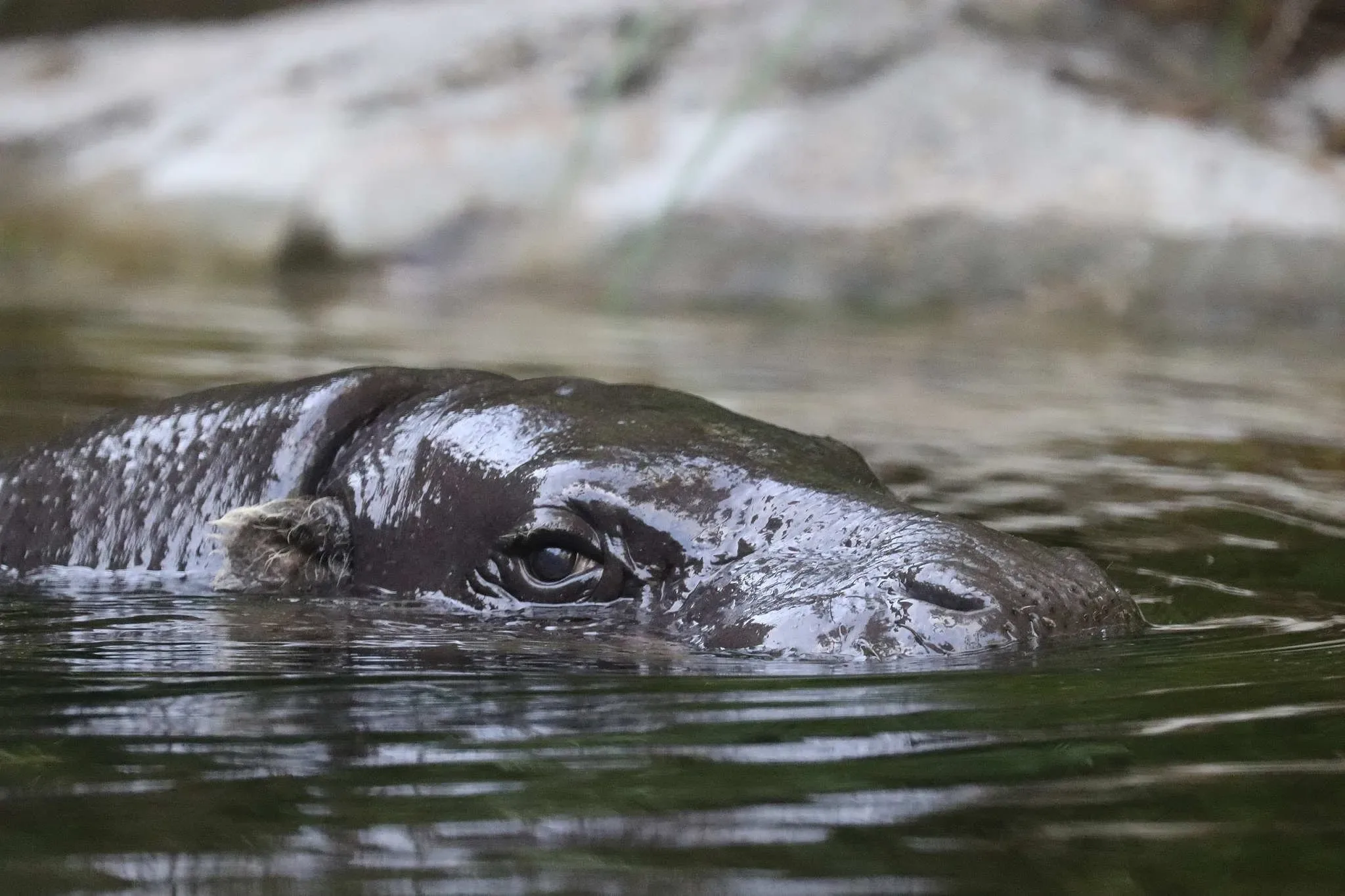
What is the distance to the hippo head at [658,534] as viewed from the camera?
11.2 feet

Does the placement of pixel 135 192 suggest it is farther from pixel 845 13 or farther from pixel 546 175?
pixel 845 13

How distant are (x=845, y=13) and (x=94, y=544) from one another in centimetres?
925

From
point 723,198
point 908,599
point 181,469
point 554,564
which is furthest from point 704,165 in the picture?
point 908,599

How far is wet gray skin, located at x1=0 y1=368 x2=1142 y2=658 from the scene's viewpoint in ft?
11.3

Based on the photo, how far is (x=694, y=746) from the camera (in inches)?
106

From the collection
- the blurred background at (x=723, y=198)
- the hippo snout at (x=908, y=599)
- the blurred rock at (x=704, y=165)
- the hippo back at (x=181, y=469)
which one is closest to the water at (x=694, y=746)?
the hippo snout at (x=908, y=599)

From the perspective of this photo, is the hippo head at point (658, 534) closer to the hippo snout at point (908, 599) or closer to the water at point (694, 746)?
the hippo snout at point (908, 599)

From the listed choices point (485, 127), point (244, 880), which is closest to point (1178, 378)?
point (485, 127)

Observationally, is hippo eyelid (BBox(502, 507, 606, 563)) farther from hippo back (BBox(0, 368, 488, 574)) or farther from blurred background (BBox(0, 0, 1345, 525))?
blurred background (BBox(0, 0, 1345, 525))

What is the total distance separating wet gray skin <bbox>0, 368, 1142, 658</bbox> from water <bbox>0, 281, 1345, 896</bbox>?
127 millimetres

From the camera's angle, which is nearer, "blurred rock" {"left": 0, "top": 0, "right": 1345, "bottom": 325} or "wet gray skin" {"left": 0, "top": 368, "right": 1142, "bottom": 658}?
"wet gray skin" {"left": 0, "top": 368, "right": 1142, "bottom": 658}

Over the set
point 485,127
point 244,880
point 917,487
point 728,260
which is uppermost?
point 485,127

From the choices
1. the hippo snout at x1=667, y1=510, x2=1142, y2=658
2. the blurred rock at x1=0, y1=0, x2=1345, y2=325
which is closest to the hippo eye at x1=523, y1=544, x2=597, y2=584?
the hippo snout at x1=667, y1=510, x2=1142, y2=658

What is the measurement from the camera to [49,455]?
15.5 feet
